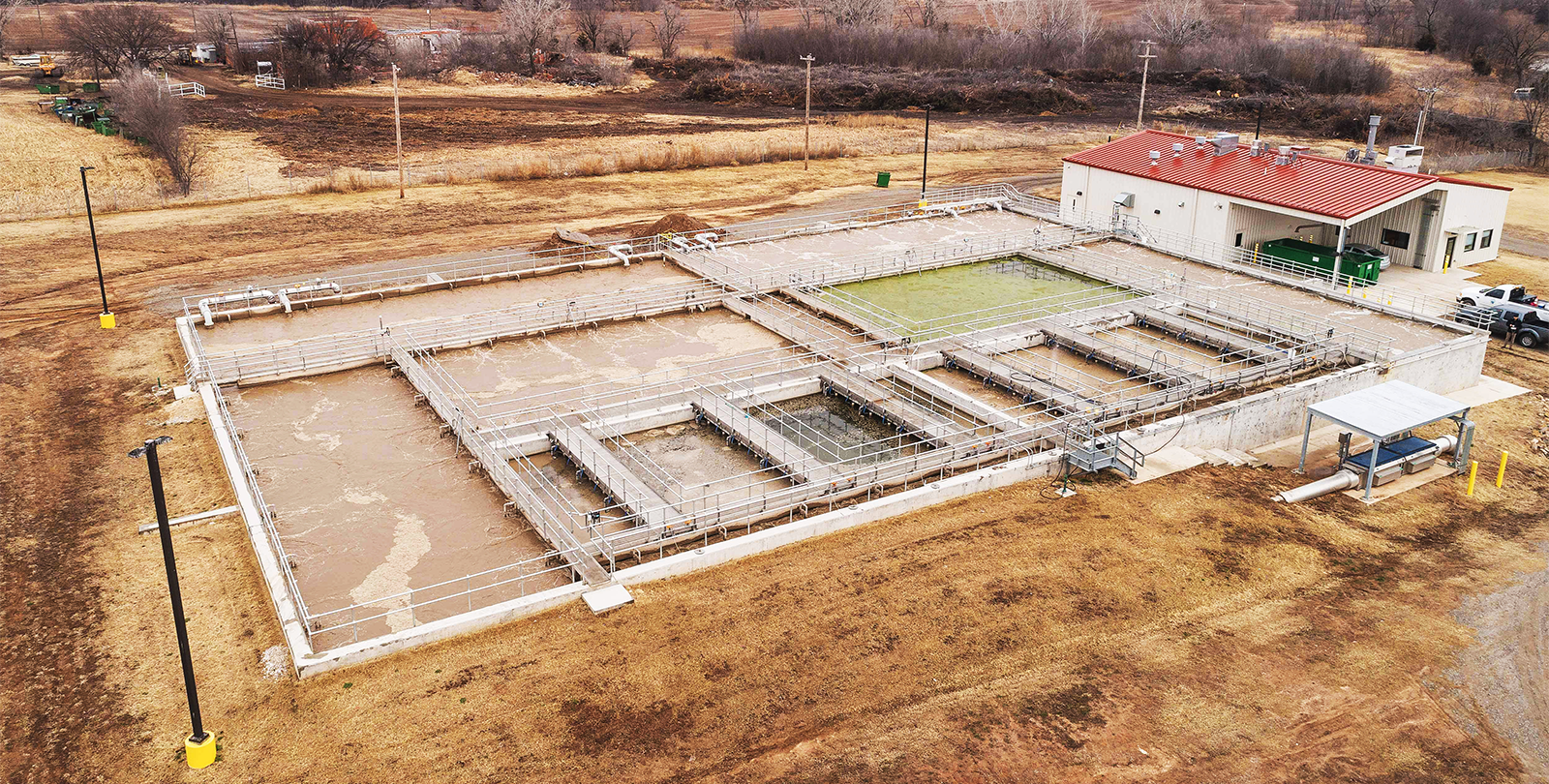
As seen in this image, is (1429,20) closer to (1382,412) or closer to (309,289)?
(1382,412)

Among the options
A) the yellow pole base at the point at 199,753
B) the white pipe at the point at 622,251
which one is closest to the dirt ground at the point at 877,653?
the yellow pole base at the point at 199,753

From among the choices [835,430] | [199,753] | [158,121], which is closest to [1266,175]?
[835,430]

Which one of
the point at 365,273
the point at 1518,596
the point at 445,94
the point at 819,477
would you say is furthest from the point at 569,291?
the point at 445,94

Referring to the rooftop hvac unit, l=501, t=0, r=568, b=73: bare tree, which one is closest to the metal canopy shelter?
the rooftop hvac unit

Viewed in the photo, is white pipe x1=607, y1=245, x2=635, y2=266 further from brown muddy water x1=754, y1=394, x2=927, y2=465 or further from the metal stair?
the metal stair

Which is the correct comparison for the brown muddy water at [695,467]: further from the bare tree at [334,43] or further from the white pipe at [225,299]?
the bare tree at [334,43]
